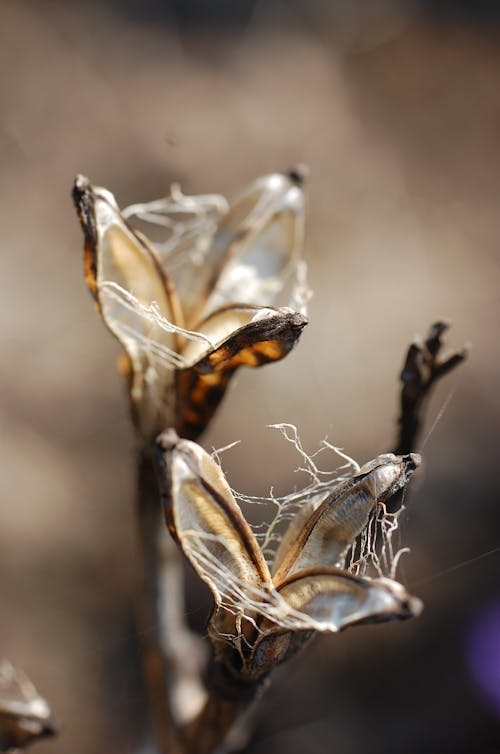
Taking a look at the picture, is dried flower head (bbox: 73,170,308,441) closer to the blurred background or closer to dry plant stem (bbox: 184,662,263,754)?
dry plant stem (bbox: 184,662,263,754)

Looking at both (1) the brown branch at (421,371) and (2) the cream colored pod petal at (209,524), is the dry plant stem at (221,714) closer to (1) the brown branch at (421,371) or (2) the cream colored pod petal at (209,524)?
(2) the cream colored pod petal at (209,524)

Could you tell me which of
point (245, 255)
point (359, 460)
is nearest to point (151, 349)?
→ point (245, 255)

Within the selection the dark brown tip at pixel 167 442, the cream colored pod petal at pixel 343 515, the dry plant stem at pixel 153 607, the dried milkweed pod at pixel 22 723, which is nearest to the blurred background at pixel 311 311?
the dry plant stem at pixel 153 607

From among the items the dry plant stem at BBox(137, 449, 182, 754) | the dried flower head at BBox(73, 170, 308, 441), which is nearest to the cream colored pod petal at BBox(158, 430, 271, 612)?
the dried flower head at BBox(73, 170, 308, 441)

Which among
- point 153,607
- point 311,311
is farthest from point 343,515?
point 311,311

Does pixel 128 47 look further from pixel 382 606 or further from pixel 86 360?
pixel 382 606

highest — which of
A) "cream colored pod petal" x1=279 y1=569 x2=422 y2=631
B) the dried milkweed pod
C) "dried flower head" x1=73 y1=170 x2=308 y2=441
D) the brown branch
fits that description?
"dried flower head" x1=73 y1=170 x2=308 y2=441

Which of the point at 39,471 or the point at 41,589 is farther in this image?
the point at 39,471
